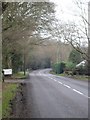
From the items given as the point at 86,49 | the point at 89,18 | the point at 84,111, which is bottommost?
the point at 84,111

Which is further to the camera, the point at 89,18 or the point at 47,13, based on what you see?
the point at 89,18

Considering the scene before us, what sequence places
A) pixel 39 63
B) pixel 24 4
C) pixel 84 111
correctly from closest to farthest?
pixel 84 111
pixel 24 4
pixel 39 63

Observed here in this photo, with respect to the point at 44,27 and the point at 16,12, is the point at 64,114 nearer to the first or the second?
the point at 16,12

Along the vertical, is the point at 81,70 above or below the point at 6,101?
above

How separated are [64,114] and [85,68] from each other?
1533 inches

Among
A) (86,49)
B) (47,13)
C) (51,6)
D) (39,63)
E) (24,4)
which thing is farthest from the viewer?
(39,63)

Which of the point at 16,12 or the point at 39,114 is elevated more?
the point at 16,12

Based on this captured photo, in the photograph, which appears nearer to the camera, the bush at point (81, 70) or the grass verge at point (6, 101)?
the grass verge at point (6, 101)

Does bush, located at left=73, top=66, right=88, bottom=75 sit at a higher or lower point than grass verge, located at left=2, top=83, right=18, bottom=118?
higher

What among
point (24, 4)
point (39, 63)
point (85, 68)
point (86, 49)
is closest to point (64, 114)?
point (24, 4)

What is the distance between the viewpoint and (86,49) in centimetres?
4578

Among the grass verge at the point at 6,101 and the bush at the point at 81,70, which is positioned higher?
the bush at the point at 81,70

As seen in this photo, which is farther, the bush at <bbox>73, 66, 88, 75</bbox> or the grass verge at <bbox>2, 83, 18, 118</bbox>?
the bush at <bbox>73, 66, 88, 75</bbox>

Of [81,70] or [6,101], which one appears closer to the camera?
[6,101]
